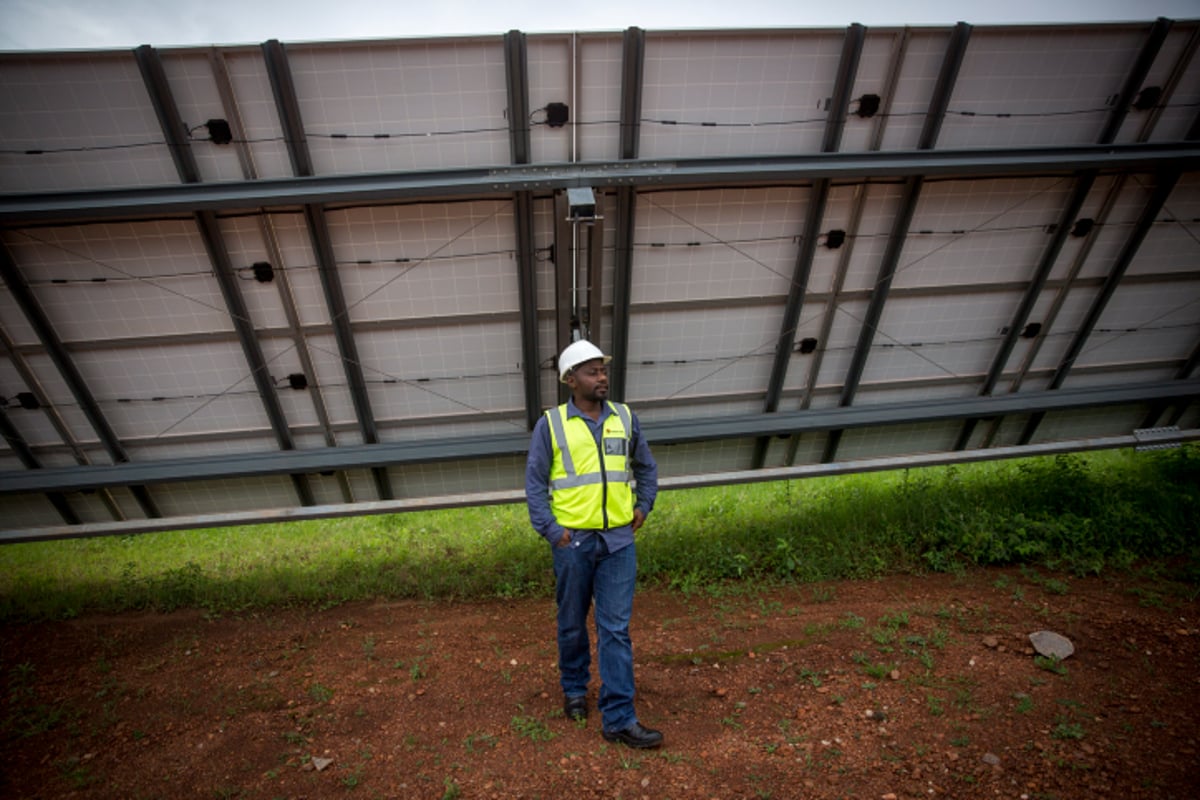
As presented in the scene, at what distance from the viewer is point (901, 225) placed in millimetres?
5457

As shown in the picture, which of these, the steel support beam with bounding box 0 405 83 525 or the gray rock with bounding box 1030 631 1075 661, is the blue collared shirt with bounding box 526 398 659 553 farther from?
the steel support beam with bounding box 0 405 83 525

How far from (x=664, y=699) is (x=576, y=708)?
67cm

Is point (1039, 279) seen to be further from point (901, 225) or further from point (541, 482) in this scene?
point (541, 482)

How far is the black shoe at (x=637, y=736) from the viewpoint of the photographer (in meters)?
3.85

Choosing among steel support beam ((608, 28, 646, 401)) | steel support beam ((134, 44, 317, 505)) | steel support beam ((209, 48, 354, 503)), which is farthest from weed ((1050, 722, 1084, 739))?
steel support beam ((134, 44, 317, 505))

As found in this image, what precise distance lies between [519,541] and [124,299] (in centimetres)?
416

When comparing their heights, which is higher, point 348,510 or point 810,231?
point 810,231

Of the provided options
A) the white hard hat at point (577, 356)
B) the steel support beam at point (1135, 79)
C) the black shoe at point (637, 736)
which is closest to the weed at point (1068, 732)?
the black shoe at point (637, 736)

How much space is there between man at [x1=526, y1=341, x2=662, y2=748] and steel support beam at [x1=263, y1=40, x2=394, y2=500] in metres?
2.49

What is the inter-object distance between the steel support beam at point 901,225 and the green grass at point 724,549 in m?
1.20

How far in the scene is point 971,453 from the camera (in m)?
6.70

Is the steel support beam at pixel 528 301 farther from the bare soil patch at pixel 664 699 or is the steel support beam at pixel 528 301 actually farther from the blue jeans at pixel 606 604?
the blue jeans at pixel 606 604

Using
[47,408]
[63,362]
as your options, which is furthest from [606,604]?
[47,408]

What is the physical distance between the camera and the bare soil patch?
3.67 m
